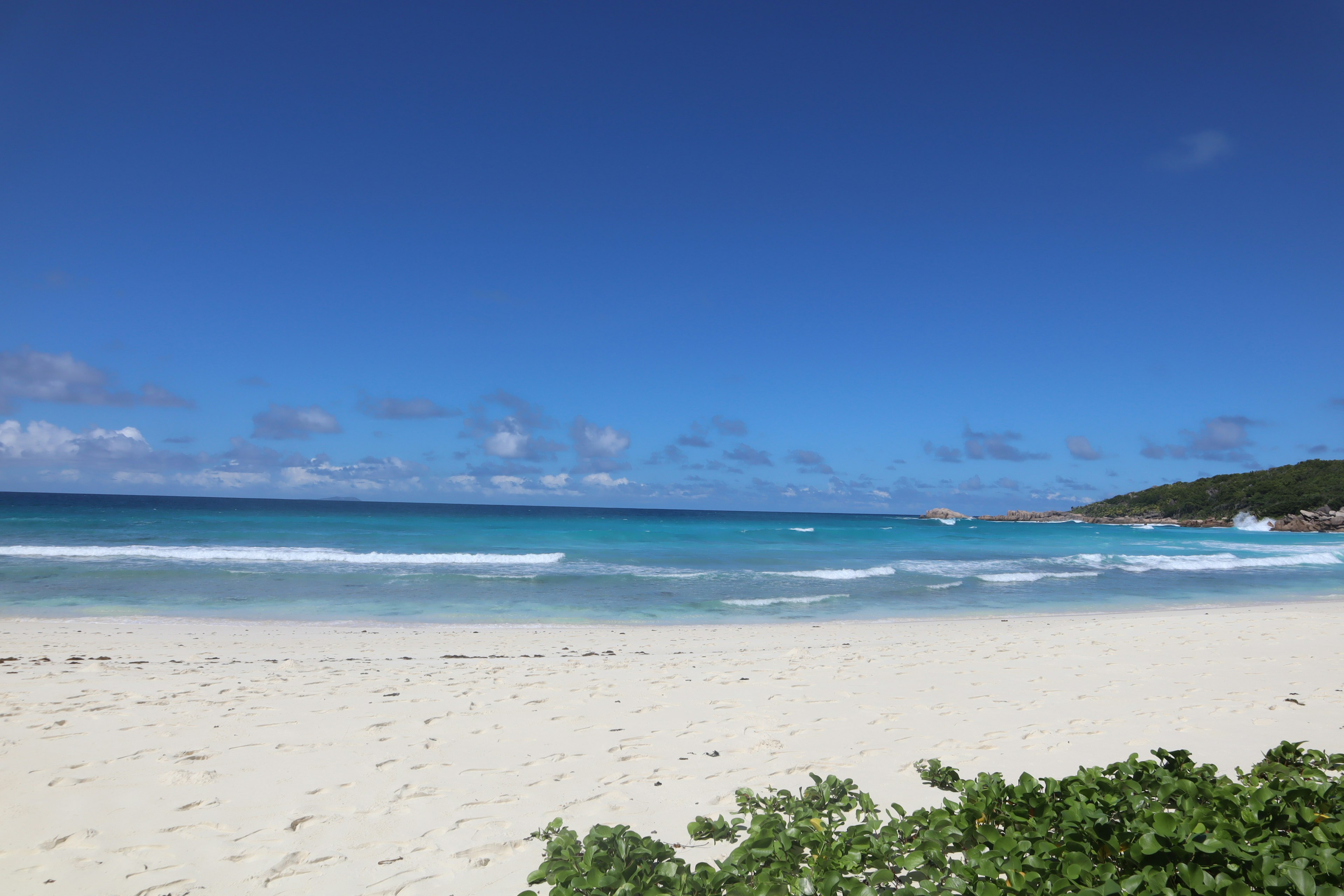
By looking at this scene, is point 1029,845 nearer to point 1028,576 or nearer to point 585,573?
point 585,573

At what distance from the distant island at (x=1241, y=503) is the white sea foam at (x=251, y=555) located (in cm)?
8482

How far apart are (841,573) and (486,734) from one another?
20844 mm

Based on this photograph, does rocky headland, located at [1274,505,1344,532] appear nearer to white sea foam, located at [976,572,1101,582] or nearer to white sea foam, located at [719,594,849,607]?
white sea foam, located at [976,572,1101,582]

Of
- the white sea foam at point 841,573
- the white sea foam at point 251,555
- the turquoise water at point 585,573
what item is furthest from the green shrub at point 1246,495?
the white sea foam at point 251,555

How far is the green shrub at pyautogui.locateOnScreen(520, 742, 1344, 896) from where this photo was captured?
258 cm

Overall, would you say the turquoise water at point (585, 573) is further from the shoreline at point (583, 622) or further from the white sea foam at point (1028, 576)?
the shoreline at point (583, 622)

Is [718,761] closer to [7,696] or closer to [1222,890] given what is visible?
[1222,890]

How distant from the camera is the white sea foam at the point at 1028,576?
78.3 feet

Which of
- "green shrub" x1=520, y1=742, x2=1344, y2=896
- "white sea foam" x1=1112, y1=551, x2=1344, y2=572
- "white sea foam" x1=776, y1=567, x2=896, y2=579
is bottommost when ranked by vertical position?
"white sea foam" x1=1112, y1=551, x2=1344, y2=572

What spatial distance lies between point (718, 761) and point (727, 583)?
661 inches

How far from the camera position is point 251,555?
86.0 ft

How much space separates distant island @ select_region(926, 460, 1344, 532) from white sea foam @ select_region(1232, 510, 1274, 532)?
0.34 m

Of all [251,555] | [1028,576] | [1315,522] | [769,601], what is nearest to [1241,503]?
[1315,522]

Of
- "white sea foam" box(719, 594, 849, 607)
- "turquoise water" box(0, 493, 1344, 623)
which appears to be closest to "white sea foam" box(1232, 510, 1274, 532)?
"turquoise water" box(0, 493, 1344, 623)
